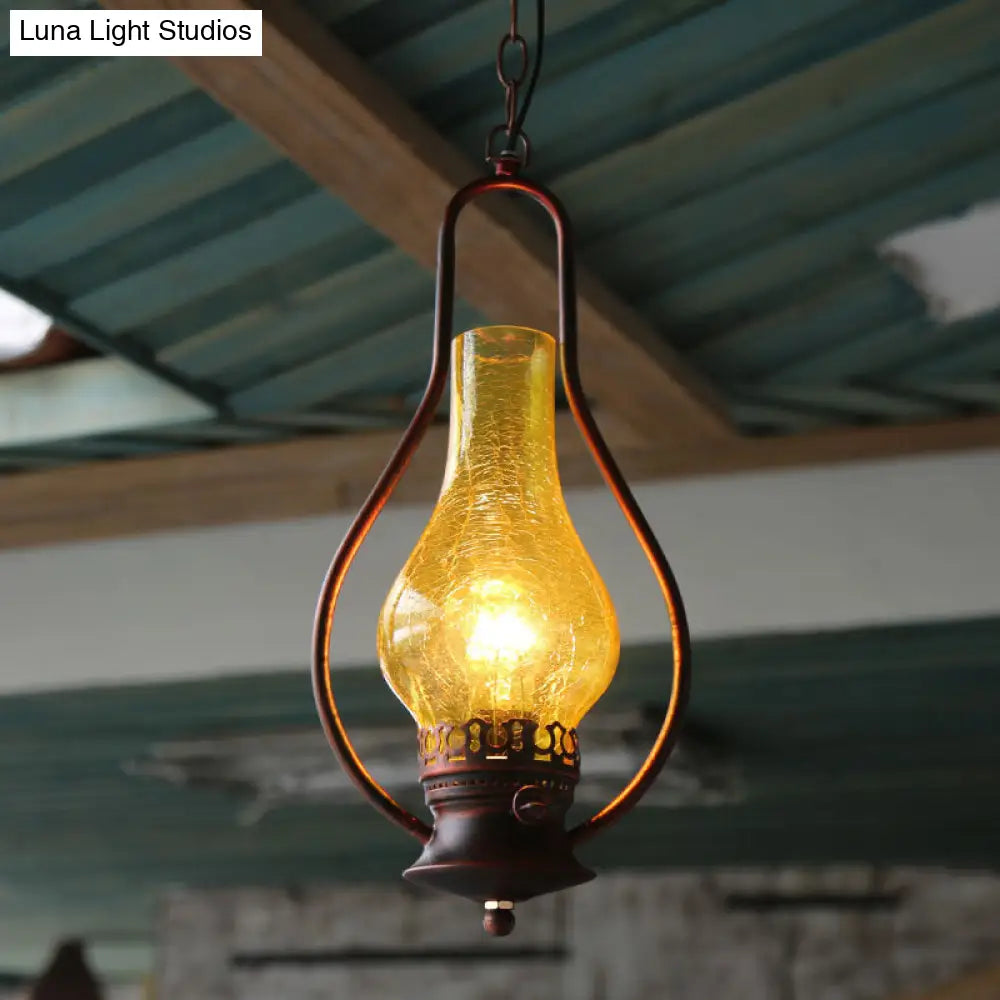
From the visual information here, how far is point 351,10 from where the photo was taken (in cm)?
147

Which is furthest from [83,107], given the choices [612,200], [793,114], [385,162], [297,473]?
[297,473]

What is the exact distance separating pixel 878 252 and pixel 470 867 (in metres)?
1.20

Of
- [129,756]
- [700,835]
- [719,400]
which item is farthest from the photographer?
[700,835]

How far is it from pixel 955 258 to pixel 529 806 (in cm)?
120

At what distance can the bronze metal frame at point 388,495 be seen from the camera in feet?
2.88

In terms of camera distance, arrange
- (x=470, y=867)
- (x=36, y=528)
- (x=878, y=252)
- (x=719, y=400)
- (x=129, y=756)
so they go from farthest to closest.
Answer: (x=129, y=756)
(x=36, y=528)
(x=719, y=400)
(x=878, y=252)
(x=470, y=867)

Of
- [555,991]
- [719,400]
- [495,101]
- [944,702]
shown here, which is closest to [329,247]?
[495,101]

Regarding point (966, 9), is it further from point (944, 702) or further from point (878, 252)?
point (944, 702)

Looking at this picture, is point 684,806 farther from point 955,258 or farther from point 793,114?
point 793,114

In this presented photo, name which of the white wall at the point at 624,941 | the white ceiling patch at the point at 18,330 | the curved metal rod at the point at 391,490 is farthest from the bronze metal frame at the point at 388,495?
the white wall at the point at 624,941

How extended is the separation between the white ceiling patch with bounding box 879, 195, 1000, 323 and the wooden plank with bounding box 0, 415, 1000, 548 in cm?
25

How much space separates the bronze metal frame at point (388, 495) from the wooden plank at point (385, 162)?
48cm

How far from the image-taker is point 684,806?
3445 millimetres

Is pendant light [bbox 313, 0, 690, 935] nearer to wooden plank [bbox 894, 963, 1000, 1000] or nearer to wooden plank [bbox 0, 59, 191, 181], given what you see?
wooden plank [bbox 0, 59, 191, 181]
